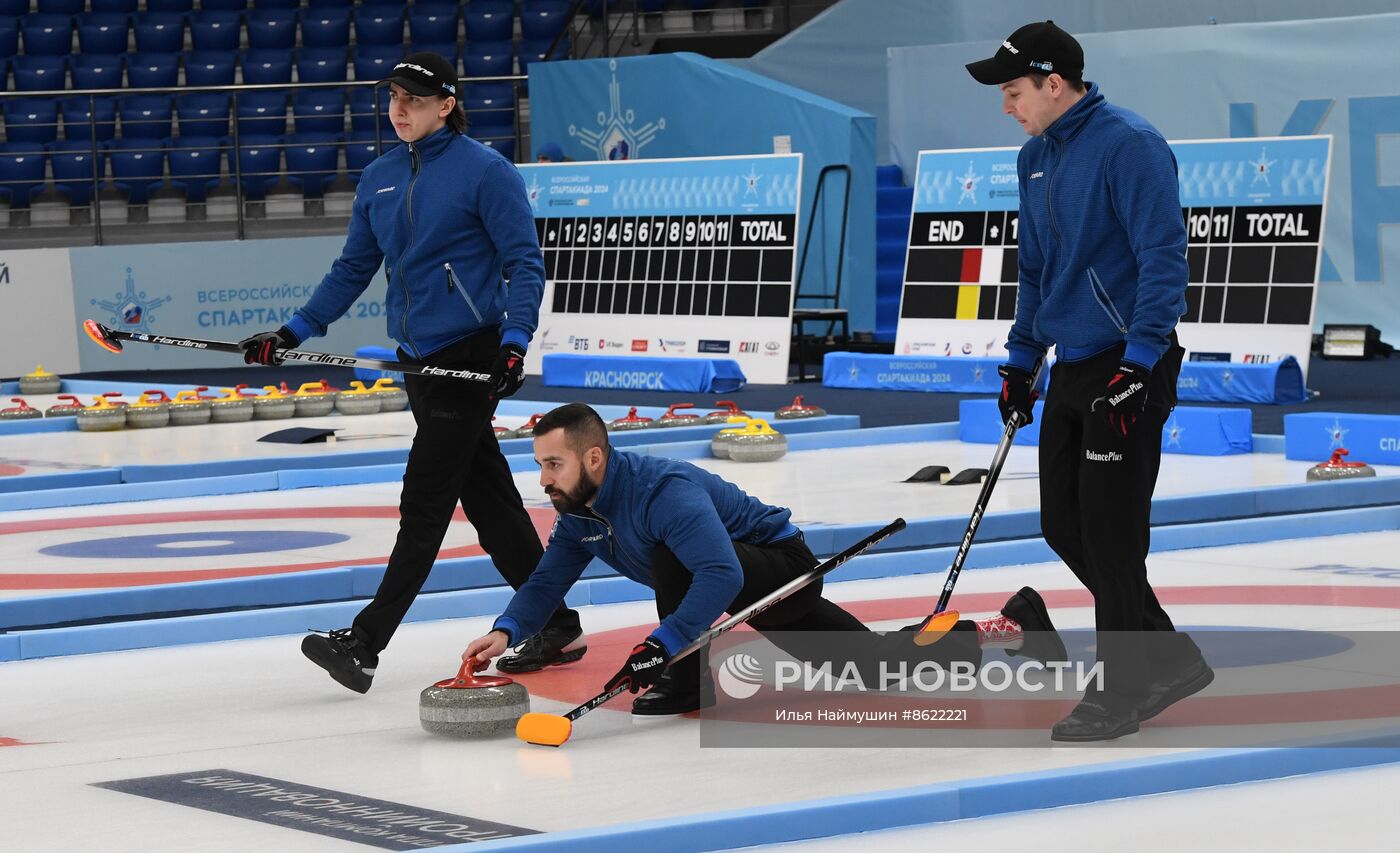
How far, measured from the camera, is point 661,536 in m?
4.11

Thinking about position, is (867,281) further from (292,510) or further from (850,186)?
(292,510)

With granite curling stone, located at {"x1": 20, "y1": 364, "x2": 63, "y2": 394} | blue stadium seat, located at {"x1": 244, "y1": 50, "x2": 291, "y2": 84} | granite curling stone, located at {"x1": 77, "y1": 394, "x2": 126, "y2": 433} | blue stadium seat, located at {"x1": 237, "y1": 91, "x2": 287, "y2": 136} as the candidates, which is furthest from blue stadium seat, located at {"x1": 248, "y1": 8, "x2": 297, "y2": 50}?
granite curling stone, located at {"x1": 77, "y1": 394, "x2": 126, "y2": 433}

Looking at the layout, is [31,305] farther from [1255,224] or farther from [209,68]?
[1255,224]

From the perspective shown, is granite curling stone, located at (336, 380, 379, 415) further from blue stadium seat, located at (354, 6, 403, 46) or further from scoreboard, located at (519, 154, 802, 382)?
blue stadium seat, located at (354, 6, 403, 46)

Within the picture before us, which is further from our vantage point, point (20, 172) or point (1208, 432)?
point (20, 172)

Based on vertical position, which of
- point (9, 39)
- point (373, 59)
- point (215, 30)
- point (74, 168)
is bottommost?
point (74, 168)

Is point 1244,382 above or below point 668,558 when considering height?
below

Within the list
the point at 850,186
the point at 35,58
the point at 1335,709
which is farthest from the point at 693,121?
the point at 1335,709

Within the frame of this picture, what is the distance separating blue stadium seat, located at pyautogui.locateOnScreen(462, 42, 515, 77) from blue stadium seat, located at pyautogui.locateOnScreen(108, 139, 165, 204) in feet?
9.14

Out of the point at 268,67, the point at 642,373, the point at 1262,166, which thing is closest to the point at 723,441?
the point at 642,373

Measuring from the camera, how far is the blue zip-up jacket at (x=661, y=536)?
4031 millimetres

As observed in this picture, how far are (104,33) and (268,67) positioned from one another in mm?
1638

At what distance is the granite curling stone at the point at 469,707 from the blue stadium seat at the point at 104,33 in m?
15.6

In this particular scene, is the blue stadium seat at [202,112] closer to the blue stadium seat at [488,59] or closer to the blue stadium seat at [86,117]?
the blue stadium seat at [86,117]
